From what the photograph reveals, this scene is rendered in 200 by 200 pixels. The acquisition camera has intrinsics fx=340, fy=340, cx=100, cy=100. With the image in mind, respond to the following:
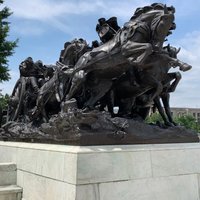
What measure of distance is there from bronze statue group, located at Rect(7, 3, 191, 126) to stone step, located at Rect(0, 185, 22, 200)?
1957 mm

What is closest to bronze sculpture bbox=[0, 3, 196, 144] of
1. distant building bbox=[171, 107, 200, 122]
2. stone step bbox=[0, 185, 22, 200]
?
stone step bbox=[0, 185, 22, 200]

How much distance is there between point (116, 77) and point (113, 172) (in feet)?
8.23

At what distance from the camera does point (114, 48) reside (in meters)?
6.99

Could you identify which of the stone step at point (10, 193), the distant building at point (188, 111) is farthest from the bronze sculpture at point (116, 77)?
the distant building at point (188, 111)

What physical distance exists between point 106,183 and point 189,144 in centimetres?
239

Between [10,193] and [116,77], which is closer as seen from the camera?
[10,193]

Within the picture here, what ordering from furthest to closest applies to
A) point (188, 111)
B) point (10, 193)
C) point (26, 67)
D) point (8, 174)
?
point (188, 111)
point (26, 67)
point (8, 174)
point (10, 193)

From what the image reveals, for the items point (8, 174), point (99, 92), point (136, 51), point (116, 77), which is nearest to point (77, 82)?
point (99, 92)

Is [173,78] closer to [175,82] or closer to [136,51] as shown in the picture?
[175,82]

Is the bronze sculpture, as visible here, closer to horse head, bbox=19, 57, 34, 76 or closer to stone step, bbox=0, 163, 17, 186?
stone step, bbox=0, 163, 17, 186

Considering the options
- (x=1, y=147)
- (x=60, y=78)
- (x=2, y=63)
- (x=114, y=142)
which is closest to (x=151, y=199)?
(x=114, y=142)

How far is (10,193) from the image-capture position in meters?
7.09

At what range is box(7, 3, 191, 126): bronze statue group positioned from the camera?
6.86m

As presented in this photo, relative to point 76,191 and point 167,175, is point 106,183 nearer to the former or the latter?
point 76,191
